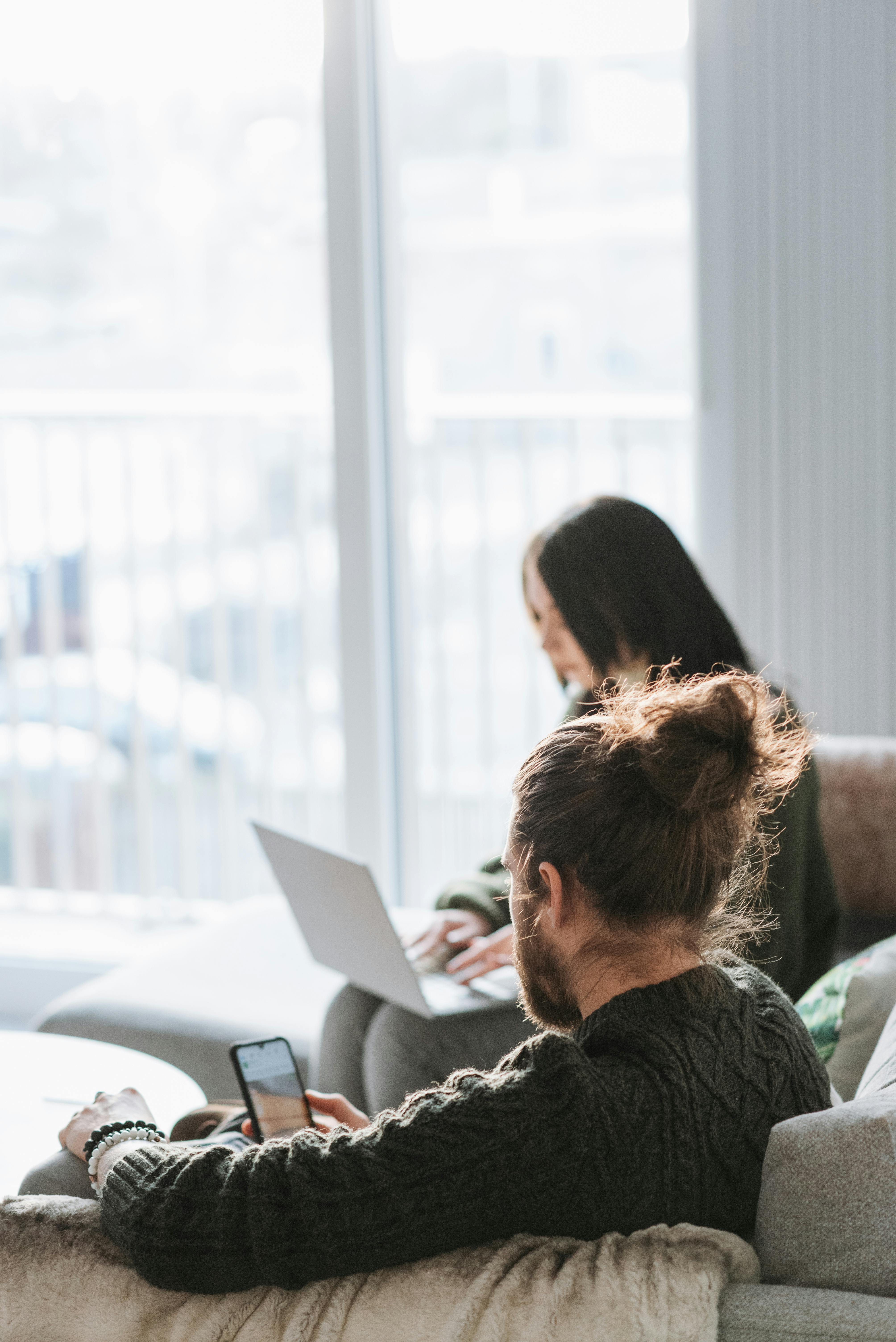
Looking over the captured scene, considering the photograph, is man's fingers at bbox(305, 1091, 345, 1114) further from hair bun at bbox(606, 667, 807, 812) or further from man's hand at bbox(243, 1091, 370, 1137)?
hair bun at bbox(606, 667, 807, 812)

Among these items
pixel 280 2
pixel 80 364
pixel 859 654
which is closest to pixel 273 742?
pixel 80 364

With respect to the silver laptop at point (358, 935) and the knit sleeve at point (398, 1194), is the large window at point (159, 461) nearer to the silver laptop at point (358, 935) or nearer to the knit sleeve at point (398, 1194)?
the silver laptop at point (358, 935)

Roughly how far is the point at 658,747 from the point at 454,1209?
0.33 m

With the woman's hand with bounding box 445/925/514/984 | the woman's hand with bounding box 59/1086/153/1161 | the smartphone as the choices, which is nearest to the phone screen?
the smartphone

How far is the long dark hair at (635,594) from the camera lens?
1733 millimetres

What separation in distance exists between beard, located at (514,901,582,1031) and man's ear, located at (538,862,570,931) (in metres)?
0.01

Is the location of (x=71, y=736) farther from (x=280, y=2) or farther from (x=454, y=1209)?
(x=454, y=1209)

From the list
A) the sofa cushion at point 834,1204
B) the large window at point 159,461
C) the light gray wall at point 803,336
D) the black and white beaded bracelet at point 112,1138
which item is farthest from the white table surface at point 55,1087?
the large window at point 159,461

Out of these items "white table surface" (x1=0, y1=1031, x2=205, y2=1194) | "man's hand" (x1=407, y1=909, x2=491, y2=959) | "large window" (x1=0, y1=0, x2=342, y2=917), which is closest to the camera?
"white table surface" (x1=0, y1=1031, x2=205, y2=1194)

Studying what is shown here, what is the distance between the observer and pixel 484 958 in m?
1.81

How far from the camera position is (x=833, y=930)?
1.84m

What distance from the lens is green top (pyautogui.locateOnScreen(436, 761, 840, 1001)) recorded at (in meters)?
1.67

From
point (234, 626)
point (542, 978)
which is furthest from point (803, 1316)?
point (234, 626)

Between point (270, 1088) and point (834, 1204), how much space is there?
0.59m
